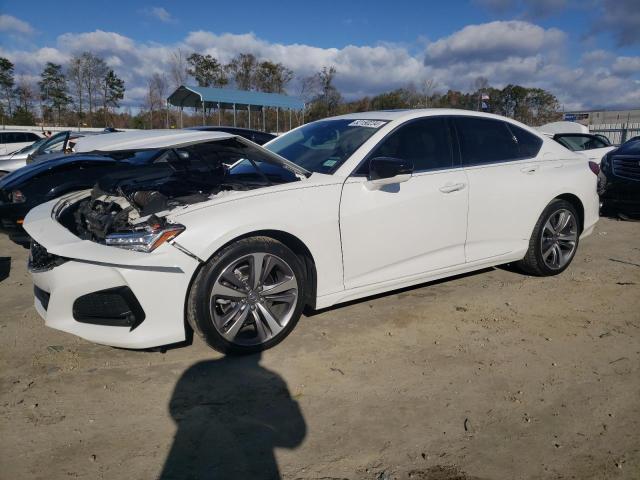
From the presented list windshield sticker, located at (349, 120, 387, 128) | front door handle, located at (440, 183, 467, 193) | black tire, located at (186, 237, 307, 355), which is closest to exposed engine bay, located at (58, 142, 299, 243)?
black tire, located at (186, 237, 307, 355)

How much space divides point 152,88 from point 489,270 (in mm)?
31649

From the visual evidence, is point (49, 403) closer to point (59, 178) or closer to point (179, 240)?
point (179, 240)

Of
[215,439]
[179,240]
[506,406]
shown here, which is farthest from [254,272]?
[506,406]

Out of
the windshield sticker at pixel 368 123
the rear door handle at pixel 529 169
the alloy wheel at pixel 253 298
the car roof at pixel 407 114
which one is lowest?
the alloy wheel at pixel 253 298

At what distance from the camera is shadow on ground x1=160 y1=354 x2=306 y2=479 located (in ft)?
7.20

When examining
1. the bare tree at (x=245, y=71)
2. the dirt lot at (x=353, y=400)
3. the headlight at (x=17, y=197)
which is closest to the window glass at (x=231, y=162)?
the dirt lot at (x=353, y=400)

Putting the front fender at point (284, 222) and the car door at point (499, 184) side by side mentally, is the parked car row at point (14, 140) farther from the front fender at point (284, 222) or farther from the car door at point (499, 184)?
the car door at point (499, 184)

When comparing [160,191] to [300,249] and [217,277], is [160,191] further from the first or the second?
[300,249]

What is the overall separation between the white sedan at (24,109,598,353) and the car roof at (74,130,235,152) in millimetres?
25

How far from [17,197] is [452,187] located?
480cm

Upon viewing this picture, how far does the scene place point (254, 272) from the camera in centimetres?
317

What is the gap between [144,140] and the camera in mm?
3242

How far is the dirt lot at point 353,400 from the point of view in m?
2.22

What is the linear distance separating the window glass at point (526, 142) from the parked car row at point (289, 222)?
0.02 m
